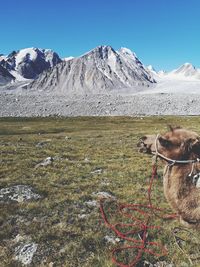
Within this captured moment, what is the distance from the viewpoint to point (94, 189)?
14.4 metres

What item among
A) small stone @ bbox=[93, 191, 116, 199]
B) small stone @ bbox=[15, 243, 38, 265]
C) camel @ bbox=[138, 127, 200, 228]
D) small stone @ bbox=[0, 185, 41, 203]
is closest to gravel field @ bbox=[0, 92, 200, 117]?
small stone @ bbox=[0, 185, 41, 203]

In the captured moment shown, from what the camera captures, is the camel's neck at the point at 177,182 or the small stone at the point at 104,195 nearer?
the camel's neck at the point at 177,182

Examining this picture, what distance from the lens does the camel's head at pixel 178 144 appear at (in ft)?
22.4

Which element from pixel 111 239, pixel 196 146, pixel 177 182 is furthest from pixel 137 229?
pixel 196 146

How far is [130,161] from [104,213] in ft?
36.7

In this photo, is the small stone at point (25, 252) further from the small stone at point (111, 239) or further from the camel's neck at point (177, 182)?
the camel's neck at point (177, 182)

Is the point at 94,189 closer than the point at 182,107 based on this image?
Yes

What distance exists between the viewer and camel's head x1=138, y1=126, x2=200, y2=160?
6.83 meters

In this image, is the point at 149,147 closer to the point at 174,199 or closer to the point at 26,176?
the point at 174,199

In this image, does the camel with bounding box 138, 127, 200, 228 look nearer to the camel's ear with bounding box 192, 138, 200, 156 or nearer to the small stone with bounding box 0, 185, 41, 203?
the camel's ear with bounding box 192, 138, 200, 156

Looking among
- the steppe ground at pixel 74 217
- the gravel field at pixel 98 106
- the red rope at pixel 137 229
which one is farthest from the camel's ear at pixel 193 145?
the gravel field at pixel 98 106

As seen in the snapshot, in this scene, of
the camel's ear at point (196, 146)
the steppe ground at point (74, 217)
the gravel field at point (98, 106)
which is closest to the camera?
the camel's ear at point (196, 146)

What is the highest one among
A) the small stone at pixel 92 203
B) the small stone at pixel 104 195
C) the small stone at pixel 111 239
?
the small stone at pixel 104 195

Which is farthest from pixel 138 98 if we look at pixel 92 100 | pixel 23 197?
pixel 23 197
